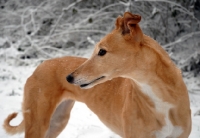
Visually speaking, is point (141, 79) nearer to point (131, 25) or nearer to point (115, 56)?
point (115, 56)

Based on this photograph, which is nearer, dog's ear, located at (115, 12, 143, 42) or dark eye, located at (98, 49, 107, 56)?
A: dog's ear, located at (115, 12, 143, 42)

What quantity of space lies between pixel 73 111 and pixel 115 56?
10.3ft

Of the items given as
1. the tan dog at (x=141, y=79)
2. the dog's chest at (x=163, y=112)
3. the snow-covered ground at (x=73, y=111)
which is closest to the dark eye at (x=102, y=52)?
the tan dog at (x=141, y=79)

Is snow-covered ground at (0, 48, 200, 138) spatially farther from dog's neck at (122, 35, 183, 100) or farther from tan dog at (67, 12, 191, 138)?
dog's neck at (122, 35, 183, 100)

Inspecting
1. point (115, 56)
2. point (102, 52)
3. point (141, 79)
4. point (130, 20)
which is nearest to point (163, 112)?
point (141, 79)

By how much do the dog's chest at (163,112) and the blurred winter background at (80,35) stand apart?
1.53 m

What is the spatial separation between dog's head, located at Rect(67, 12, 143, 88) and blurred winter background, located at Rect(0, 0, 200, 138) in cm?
194

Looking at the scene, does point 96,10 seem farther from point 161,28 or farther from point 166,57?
point 166,57

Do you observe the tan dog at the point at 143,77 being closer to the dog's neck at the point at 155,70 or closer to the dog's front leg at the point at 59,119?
the dog's neck at the point at 155,70

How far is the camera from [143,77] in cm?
287

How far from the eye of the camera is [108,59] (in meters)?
2.88

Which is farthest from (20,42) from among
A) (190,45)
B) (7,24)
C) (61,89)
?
(61,89)

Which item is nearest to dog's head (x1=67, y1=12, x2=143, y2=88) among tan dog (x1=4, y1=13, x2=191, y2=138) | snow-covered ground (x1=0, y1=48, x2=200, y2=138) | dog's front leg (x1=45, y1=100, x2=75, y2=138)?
tan dog (x1=4, y1=13, x2=191, y2=138)

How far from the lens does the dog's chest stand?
2.92 m
